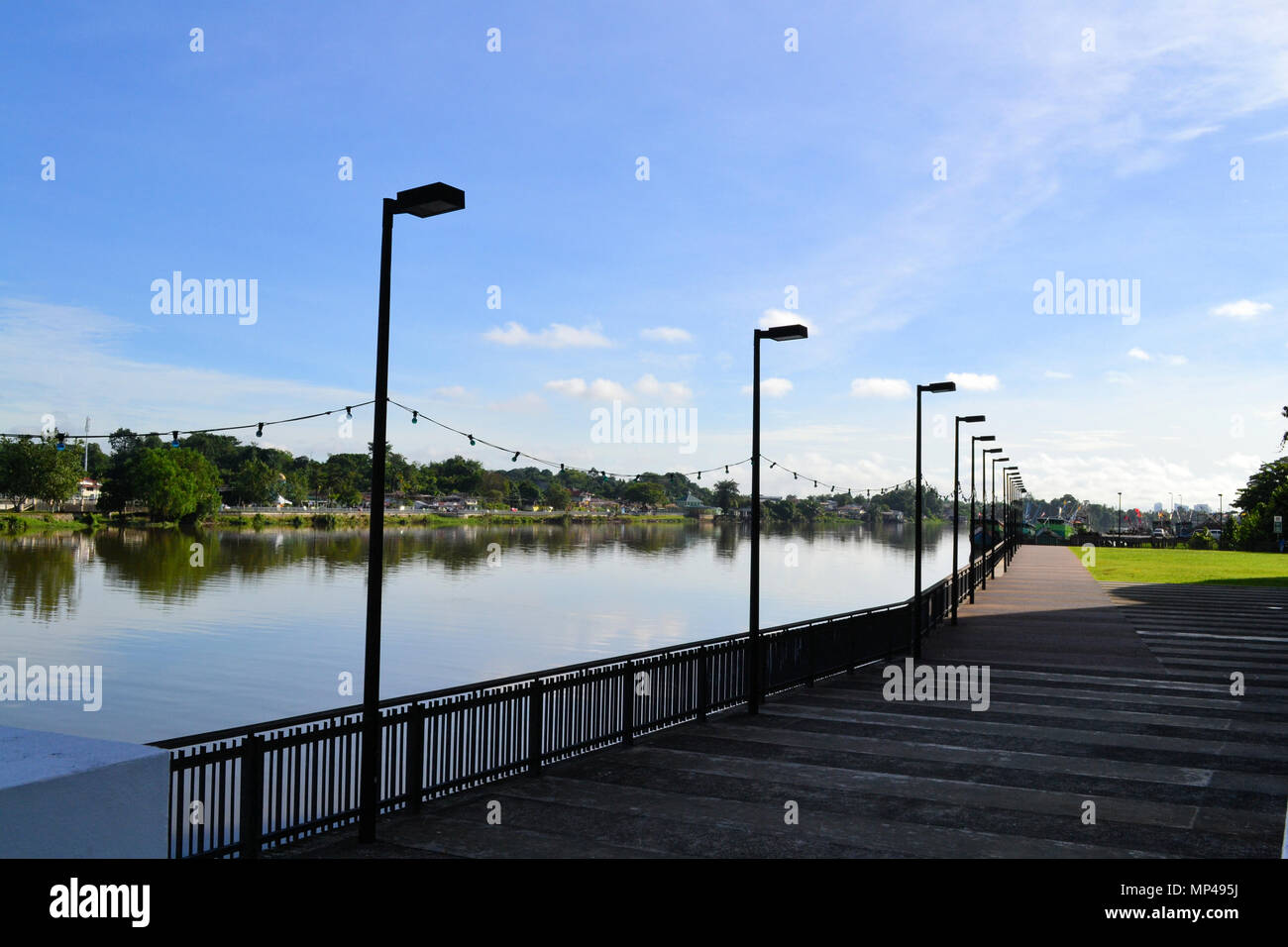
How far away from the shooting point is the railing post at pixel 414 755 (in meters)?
10.6

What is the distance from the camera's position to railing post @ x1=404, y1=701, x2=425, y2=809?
1058cm

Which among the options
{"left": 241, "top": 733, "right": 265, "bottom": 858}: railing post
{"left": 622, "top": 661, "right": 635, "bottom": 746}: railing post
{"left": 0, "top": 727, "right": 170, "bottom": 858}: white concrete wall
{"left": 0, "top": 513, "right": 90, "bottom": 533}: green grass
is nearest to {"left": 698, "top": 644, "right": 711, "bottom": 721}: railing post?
{"left": 622, "top": 661, "right": 635, "bottom": 746}: railing post

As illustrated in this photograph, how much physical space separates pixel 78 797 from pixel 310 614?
47403 millimetres

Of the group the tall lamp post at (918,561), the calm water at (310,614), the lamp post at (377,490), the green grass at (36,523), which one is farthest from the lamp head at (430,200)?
the green grass at (36,523)

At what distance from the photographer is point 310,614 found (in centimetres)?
4953

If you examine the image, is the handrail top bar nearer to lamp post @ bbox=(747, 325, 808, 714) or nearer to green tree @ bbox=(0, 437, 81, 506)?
lamp post @ bbox=(747, 325, 808, 714)

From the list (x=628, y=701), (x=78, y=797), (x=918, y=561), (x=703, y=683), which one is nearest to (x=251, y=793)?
(x=78, y=797)

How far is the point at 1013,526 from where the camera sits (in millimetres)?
107625

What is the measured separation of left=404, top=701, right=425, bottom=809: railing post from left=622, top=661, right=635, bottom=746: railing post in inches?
154

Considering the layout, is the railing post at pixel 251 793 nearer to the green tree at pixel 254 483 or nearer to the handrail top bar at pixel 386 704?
the handrail top bar at pixel 386 704

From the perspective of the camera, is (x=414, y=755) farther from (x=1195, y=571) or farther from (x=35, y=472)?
(x=35, y=472)

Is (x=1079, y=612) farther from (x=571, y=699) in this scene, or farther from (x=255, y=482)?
(x=255, y=482)

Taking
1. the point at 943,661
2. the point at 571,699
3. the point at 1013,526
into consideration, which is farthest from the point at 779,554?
the point at 571,699

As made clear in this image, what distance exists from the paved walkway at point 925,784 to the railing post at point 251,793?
18.1 inches
